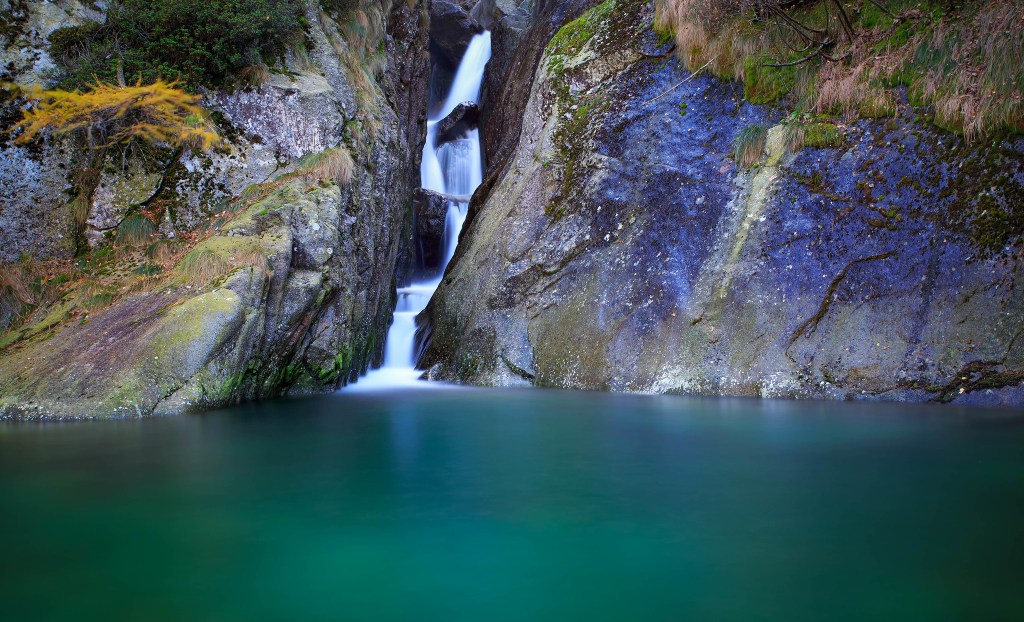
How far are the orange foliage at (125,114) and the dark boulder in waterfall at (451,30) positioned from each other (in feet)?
44.5

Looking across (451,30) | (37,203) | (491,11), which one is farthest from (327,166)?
(491,11)

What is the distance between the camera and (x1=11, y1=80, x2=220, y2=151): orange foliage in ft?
28.9

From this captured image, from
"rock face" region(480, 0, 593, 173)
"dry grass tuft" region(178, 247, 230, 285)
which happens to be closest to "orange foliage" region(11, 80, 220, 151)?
"dry grass tuft" region(178, 247, 230, 285)

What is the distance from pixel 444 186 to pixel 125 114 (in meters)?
9.29

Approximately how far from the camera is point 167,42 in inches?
366

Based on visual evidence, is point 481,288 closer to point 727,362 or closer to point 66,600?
point 727,362

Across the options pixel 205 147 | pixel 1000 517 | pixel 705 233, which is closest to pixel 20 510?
pixel 1000 517

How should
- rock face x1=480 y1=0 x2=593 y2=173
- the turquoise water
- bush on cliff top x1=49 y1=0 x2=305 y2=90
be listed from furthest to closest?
rock face x1=480 y1=0 x2=593 y2=173
bush on cliff top x1=49 y1=0 x2=305 y2=90
the turquoise water

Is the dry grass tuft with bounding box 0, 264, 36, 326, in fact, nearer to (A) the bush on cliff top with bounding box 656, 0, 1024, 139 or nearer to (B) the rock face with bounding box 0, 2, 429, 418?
(B) the rock face with bounding box 0, 2, 429, 418

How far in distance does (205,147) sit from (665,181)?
680cm

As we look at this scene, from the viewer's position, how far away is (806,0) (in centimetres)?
959

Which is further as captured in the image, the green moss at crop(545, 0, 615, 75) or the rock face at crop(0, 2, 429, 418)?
the green moss at crop(545, 0, 615, 75)

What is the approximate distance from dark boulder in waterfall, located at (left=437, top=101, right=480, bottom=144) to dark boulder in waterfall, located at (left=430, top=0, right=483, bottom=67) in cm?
339

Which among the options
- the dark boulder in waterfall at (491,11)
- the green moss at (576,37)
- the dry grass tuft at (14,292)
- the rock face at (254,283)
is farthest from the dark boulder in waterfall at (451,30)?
the dry grass tuft at (14,292)
